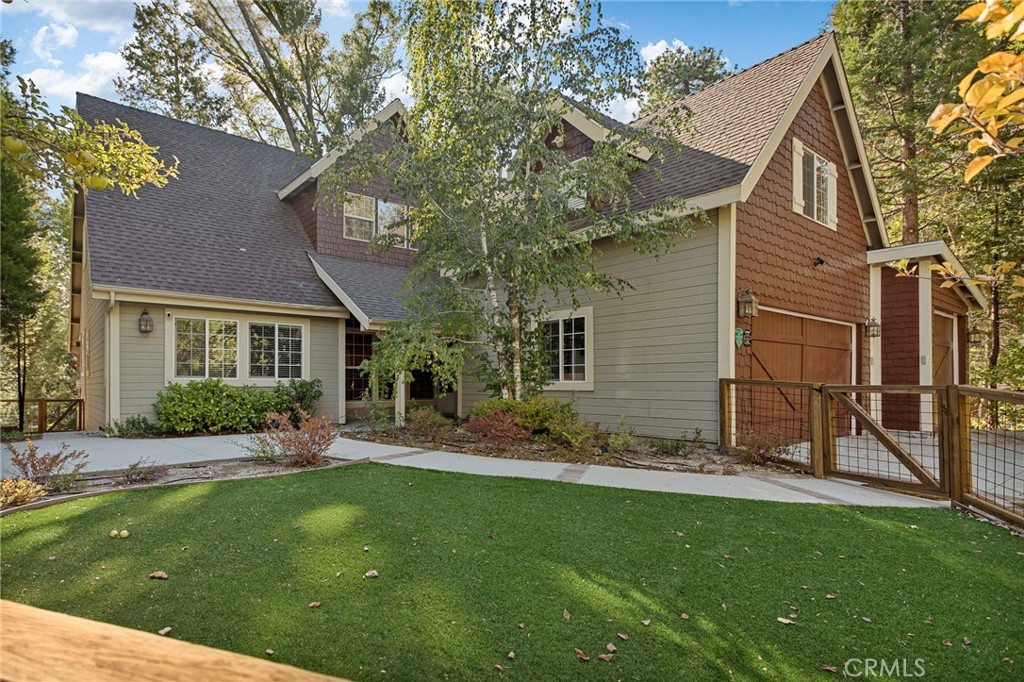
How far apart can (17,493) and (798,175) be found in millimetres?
10489

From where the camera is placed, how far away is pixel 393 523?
3971mm

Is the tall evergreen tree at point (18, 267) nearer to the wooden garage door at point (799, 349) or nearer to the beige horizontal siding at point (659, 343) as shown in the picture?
the beige horizontal siding at point (659, 343)

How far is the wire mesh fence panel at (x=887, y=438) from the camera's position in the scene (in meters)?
5.31

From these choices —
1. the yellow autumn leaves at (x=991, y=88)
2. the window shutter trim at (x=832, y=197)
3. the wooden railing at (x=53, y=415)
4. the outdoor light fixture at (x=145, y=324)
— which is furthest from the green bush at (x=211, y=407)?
the window shutter trim at (x=832, y=197)

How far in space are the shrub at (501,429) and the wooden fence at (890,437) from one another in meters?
2.77

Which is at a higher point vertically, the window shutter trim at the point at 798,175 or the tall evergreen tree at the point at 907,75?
the tall evergreen tree at the point at 907,75

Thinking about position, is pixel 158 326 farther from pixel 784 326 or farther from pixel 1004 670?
pixel 1004 670

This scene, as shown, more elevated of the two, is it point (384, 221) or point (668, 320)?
point (384, 221)

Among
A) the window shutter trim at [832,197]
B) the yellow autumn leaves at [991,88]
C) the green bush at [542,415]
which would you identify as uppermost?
the window shutter trim at [832,197]

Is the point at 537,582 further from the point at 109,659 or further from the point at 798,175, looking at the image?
the point at 798,175

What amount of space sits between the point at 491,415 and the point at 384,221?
7.83 meters

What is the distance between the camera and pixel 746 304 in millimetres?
7414

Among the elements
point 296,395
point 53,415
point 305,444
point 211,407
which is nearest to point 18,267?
point 53,415

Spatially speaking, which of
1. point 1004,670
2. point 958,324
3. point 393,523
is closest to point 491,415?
point 393,523
